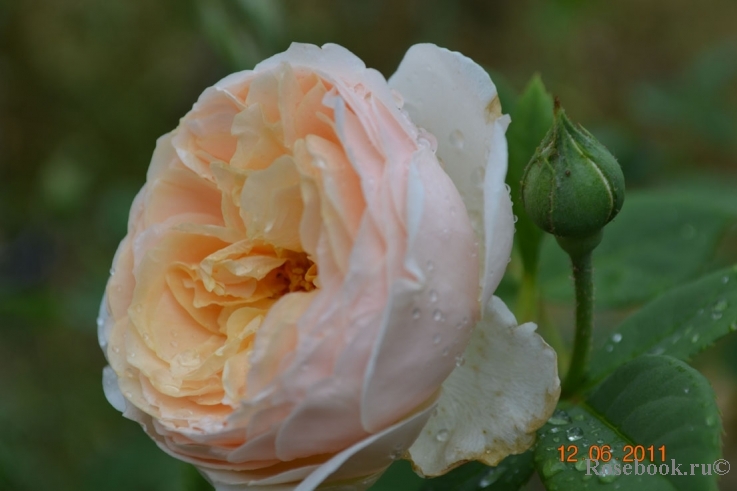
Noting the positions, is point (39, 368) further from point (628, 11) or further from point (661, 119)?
point (628, 11)

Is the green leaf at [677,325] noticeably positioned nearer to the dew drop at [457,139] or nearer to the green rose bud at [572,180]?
the green rose bud at [572,180]

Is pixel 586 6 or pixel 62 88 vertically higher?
pixel 62 88

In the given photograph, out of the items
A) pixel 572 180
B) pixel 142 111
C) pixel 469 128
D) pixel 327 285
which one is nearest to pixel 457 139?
pixel 469 128

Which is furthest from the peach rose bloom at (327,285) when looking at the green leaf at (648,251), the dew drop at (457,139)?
the green leaf at (648,251)

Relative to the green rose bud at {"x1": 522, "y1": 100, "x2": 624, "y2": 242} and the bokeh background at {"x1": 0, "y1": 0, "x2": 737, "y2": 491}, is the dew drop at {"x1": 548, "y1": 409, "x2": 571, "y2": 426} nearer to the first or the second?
the green rose bud at {"x1": 522, "y1": 100, "x2": 624, "y2": 242}

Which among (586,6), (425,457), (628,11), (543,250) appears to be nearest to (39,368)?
(543,250)
